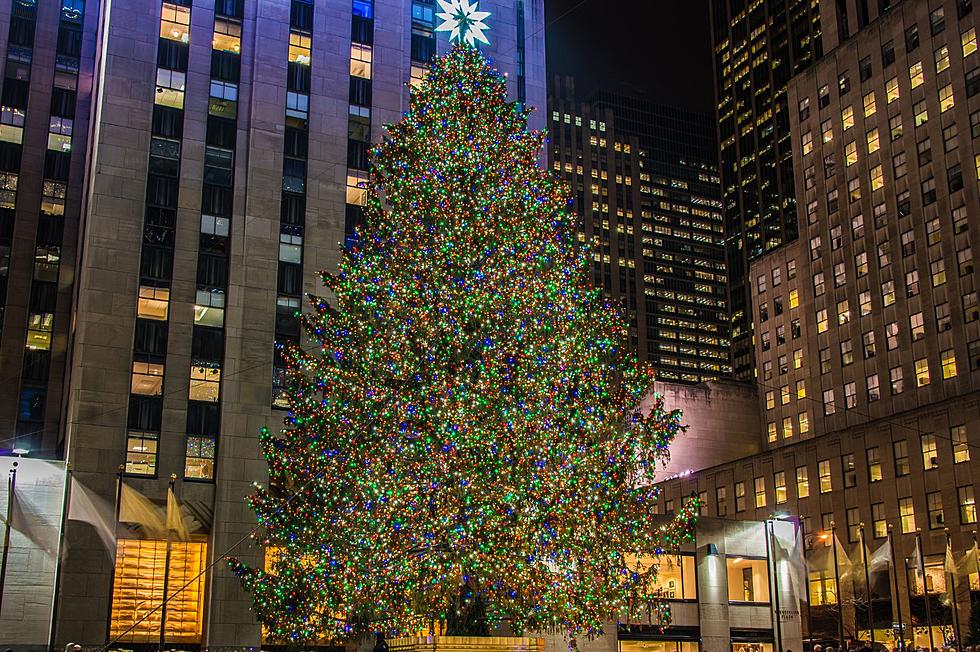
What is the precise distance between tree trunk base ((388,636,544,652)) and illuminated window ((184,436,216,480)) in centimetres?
2965

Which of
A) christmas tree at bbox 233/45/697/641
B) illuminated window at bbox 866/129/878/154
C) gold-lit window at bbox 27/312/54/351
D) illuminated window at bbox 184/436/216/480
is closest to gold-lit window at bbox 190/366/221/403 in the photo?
illuminated window at bbox 184/436/216/480

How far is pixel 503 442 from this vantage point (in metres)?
26.1

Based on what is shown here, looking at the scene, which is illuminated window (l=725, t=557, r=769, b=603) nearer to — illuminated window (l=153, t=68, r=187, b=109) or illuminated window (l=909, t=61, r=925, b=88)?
illuminated window (l=153, t=68, r=187, b=109)

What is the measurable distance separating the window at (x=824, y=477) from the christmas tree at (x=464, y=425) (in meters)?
62.4

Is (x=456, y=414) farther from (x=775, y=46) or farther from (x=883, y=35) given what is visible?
(x=775, y=46)

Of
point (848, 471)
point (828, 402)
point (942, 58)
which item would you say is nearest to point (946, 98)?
point (942, 58)

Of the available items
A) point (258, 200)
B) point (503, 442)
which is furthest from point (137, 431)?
point (503, 442)

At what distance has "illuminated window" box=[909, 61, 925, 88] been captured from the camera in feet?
311

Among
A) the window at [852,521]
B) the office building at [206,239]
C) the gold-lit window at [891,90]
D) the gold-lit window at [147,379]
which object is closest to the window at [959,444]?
the window at [852,521]

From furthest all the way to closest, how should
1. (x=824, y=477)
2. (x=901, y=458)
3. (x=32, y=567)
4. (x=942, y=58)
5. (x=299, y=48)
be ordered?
(x=942, y=58), (x=824, y=477), (x=901, y=458), (x=299, y=48), (x=32, y=567)

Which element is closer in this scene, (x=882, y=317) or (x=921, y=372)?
(x=921, y=372)

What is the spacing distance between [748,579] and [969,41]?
60.4 m

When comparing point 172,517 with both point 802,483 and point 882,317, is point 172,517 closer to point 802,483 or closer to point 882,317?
point 802,483

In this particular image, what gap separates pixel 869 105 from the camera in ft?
332
